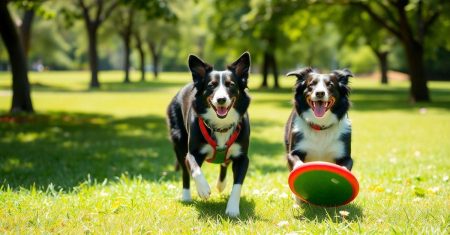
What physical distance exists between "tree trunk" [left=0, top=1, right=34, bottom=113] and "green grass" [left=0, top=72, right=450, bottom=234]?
1532 millimetres

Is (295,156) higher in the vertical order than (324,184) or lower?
higher

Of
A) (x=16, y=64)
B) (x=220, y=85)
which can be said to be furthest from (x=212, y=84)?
(x=16, y=64)

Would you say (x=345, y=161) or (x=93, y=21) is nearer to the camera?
(x=345, y=161)

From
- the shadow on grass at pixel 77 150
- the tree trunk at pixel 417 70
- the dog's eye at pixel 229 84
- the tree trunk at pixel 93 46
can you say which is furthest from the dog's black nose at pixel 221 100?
the tree trunk at pixel 93 46

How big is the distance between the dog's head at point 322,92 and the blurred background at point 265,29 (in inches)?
424

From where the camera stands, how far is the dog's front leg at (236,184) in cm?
520

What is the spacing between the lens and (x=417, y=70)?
26.0m

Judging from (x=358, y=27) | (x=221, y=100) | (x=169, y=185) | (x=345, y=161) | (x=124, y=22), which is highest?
(x=124, y=22)

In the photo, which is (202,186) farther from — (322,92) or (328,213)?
(322,92)

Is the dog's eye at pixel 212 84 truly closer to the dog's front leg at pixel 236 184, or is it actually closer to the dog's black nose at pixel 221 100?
the dog's black nose at pixel 221 100

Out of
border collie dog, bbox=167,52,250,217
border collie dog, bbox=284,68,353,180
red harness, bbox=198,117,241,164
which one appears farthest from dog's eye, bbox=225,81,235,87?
border collie dog, bbox=284,68,353,180

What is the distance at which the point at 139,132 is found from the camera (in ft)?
49.6

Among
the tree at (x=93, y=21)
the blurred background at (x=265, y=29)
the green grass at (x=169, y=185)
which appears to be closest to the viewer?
the green grass at (x=169, y=185)

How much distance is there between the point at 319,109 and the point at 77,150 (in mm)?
7255
